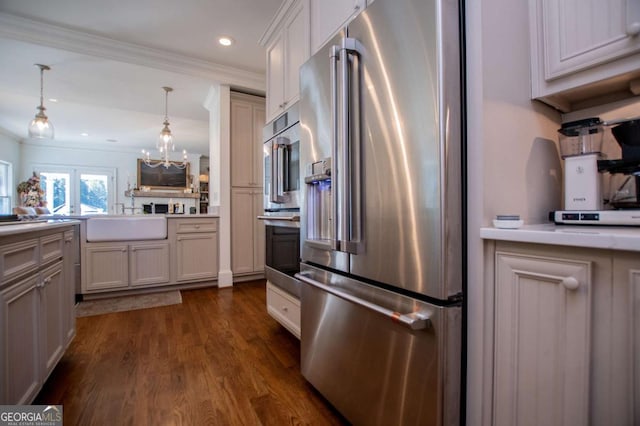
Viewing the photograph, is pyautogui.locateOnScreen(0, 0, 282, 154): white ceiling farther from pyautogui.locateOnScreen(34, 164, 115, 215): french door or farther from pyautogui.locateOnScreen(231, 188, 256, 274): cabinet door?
pyautogui.locateOnScreen(34, 164, 115, 215): french door

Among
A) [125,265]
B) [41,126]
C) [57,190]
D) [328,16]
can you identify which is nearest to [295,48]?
[328,16]

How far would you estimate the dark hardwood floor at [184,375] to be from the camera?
1.33 metres

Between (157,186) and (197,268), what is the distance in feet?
18.7

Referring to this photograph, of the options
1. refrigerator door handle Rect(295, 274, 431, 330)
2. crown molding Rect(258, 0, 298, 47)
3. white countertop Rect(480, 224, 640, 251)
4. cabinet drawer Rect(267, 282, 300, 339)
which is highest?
crown molding Rect(258, 0, 298, 47)

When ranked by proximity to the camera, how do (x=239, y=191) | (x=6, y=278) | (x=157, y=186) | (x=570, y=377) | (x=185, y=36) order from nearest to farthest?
1. (x=570, y=377)
2. (x=6, y=278)
3. (x=185, y=36)
4. (x=239, y=191)
5. (x=157, y=186)

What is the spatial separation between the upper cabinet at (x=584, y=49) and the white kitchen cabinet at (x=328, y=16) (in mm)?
735

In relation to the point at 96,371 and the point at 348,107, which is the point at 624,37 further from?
the point at 96,371

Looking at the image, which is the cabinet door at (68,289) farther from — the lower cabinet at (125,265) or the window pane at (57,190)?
the window pane at (57,190)

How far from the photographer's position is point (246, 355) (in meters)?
1.88

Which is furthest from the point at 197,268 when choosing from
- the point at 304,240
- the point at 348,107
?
the point at 348,107

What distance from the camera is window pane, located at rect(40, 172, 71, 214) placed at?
6965 millimetres

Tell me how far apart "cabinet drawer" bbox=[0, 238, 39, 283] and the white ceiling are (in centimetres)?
225

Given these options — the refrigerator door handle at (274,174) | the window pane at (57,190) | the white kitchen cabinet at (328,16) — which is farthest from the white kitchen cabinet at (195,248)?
the window pane at (57,190)

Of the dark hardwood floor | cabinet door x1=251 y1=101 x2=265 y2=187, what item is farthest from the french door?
the dark hardwood floor
